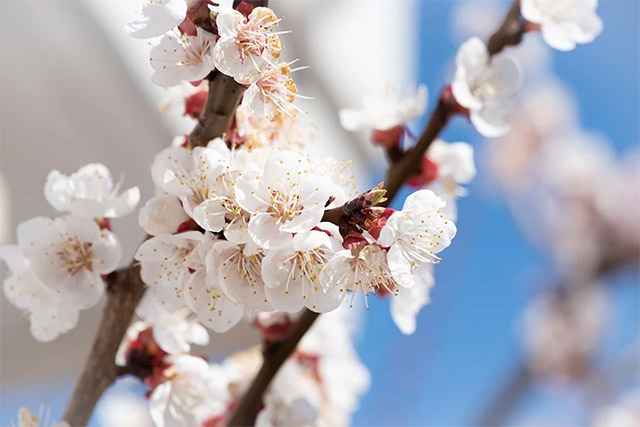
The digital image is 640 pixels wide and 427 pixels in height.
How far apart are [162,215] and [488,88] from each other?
0.26 m

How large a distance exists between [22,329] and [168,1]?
1352mm

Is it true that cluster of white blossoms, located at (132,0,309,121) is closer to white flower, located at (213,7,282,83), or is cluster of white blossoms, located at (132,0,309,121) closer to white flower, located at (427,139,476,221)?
white flower, located at (213,7,282,83)

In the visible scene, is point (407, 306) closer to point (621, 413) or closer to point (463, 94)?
point (463, 94)

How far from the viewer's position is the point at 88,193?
0.40 m

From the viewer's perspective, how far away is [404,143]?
0.52 metres

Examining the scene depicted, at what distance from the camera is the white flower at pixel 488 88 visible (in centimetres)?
46

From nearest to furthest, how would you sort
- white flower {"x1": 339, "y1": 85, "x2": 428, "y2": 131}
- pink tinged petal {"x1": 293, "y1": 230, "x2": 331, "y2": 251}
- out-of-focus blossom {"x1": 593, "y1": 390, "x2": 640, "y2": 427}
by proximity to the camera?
pink tinged petal {"x1": 293, "y1": 230, "x2": 331, "y2": 251} → white flower {"x1": 339, "y1": 85, "x2": 428, "y2": 131} → out-of-focus blossom {"x1": 593, "y1": 390, "x2": 640, "y2": 427}

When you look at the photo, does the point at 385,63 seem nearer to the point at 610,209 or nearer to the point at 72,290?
the point at 610,209

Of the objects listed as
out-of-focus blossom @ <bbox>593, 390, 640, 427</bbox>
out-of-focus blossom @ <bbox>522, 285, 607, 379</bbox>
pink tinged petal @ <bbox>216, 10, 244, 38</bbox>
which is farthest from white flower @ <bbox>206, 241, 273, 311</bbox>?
out-of-focus blossom @ <bbox>593, 390, 640, 427</bbox>

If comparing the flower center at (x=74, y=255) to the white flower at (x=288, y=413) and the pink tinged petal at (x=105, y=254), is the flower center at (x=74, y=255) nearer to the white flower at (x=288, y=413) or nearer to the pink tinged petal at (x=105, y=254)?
the pink tinged petal at (x=105, y=254)

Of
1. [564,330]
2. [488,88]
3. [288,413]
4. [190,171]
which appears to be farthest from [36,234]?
[564,330]

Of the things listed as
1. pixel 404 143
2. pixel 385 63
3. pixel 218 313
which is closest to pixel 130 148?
pixel 385 63

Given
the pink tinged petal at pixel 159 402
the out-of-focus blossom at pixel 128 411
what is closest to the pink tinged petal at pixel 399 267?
the pink tinged petal at pixel 159 402

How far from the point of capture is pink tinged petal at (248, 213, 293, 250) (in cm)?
28
